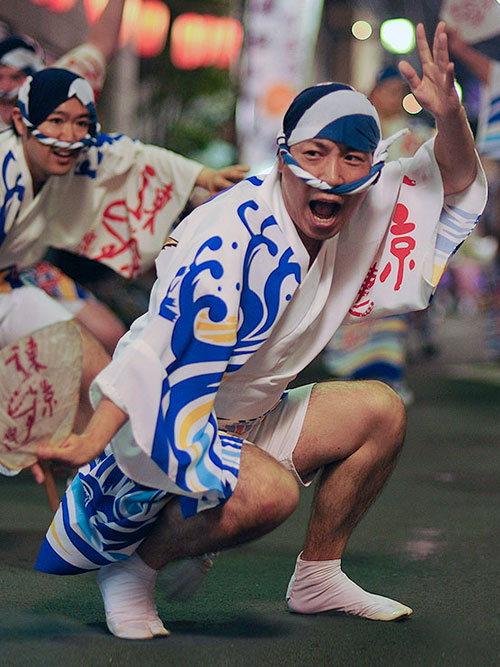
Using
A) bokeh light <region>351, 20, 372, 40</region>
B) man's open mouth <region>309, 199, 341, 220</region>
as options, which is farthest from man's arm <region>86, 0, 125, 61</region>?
bokeh light <region>351, 20, 372, 40</region>

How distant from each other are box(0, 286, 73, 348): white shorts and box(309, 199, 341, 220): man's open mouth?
1287mm

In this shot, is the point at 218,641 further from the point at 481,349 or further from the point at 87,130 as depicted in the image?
the point at 481,349

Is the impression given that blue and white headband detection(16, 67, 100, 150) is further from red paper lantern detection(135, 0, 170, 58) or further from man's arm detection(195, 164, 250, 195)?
red paper lantern detection(135, 0, 170, 58)

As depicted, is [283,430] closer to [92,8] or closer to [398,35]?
[92,8]

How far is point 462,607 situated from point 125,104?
12028 mm

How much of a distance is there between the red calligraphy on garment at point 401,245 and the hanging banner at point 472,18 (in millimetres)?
3057

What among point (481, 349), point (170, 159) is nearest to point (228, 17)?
point (481, 349)

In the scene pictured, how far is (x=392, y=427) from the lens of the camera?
2.63m

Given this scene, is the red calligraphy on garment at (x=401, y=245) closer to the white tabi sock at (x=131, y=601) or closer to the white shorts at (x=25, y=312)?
the white tabi sock at (x=131, y=601)

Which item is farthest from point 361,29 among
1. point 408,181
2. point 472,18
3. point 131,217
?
point 408,181

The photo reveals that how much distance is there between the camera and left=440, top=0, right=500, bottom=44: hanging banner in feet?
18.2

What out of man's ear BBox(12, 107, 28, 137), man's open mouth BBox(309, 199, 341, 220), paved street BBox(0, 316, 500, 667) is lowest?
paved street BBox(0, 316, 500, 667)

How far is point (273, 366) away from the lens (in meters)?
2.54

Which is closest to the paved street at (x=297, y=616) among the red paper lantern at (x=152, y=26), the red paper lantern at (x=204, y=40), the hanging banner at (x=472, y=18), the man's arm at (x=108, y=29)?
the man's arm at (x=108, y=29)
